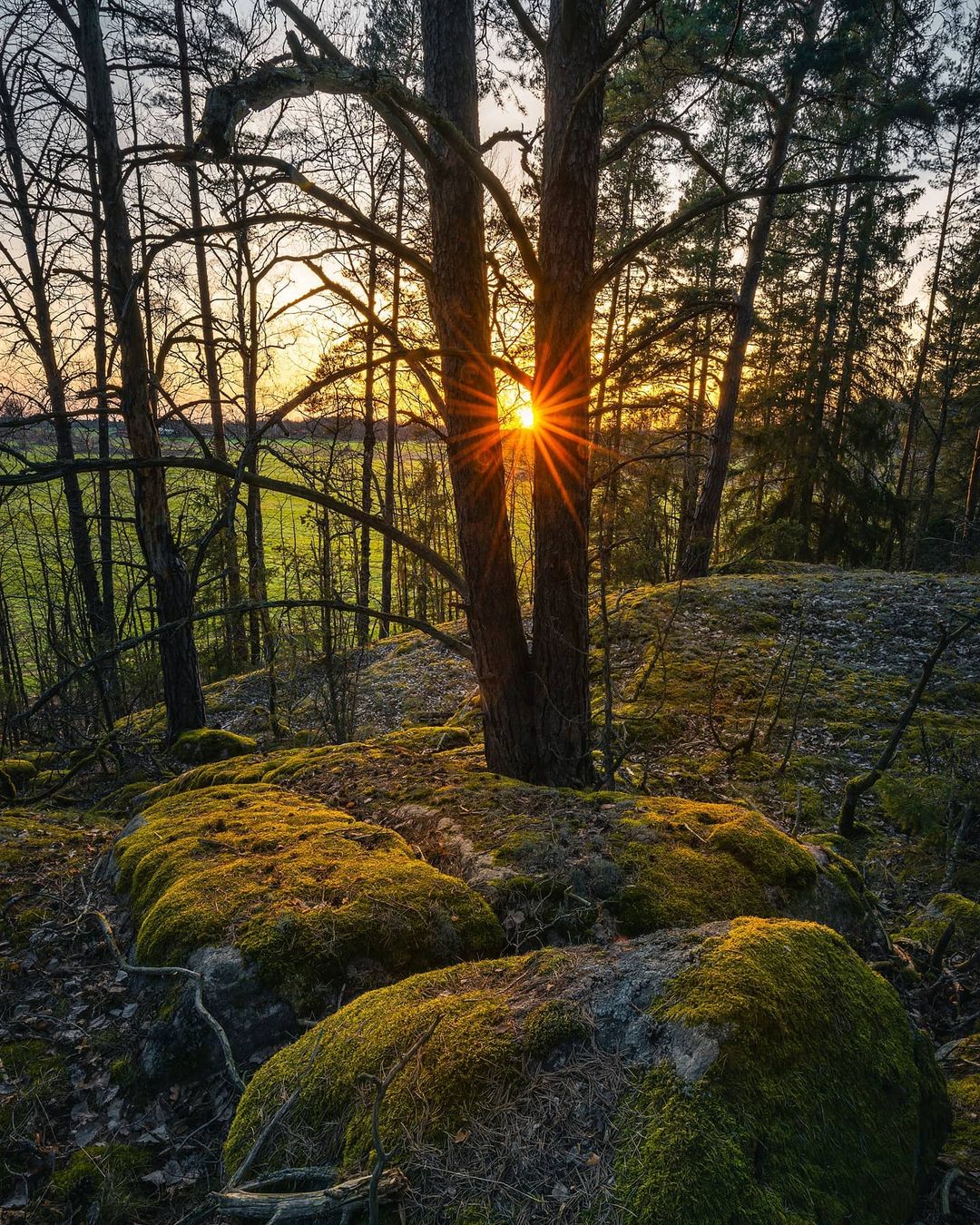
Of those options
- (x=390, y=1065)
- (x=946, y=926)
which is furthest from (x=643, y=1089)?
(x=946, y=926)

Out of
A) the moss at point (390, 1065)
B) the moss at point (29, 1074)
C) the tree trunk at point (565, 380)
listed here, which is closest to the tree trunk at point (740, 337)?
the tree trunk at point (565, 380)

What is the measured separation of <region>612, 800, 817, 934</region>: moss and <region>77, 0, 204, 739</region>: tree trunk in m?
5.18

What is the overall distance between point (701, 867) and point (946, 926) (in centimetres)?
164

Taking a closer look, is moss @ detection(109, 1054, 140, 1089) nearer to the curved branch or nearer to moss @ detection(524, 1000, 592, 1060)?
moss @ detection(524, 1000, 592, 1060)

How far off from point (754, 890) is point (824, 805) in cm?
342

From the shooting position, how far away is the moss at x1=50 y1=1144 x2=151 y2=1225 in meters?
2.08

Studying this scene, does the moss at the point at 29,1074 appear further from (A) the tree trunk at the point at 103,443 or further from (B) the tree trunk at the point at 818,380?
(B) the tree trunk at the point at 818,380

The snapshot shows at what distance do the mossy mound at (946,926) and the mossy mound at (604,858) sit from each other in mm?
494

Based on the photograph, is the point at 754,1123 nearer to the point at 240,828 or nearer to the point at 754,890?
the point at 754,890

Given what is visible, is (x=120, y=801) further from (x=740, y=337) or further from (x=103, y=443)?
(x=740, y=337)

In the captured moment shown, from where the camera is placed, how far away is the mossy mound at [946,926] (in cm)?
378

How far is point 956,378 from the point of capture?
2208cm

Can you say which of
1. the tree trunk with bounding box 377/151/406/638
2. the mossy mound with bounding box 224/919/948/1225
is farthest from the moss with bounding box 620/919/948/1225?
the tree trunk with bounding box 377/151/406/638

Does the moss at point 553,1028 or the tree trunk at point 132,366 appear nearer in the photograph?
the moss at point 553,1028
